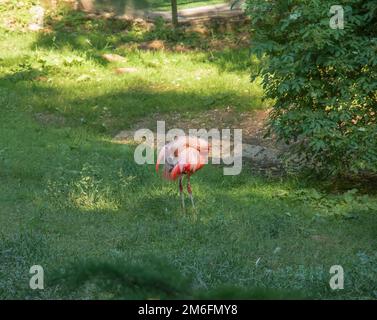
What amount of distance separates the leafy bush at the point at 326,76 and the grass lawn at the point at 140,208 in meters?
0.55

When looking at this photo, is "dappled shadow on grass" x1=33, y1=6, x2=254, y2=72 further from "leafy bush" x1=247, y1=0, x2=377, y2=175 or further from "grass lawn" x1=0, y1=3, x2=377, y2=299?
"leafy bush" x1=247, y1=0, x2=377, y2=175

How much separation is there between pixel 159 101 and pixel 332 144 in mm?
5003

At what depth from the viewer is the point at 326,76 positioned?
26.2 ft

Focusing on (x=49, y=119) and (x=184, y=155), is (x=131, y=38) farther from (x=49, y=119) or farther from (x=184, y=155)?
(x=184, y=155)

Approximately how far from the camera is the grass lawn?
500cm

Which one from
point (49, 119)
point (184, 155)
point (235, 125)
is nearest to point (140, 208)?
point (184, 155)

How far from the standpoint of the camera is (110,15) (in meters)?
16.7

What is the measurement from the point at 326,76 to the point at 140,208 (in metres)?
2.54

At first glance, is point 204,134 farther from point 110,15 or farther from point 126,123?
point 110,15

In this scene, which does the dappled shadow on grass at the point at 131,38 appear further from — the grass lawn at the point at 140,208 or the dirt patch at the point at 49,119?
the dirt patch at the point at 49,119

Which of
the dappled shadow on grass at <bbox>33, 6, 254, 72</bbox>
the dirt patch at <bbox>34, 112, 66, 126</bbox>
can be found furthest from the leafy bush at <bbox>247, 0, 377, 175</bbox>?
the dappled shadow on grass at <bbox>33, 6, 254, 72</bbox>

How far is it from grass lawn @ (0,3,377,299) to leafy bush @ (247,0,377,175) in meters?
0.55

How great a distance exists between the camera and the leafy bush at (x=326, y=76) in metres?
7.57

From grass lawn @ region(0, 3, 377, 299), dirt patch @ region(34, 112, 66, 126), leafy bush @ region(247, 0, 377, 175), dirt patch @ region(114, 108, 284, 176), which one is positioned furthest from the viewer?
dirt patch @ region(34, 112, 66, 126)
